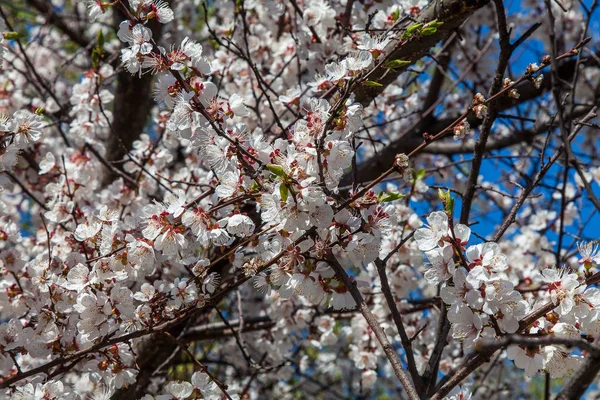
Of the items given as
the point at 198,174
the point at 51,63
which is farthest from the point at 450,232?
the point at 51,63

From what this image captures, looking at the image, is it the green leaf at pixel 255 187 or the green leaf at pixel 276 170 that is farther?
the green leaf at pixel 255 187

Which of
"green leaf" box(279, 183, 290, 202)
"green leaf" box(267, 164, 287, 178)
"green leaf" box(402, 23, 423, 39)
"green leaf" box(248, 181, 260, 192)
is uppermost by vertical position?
"green leaf" box(402, 23, 423, 39)

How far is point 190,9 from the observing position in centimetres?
606

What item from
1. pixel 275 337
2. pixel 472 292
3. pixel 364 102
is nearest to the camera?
pixel 472 292

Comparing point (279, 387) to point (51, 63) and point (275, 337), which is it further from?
point (51, 63)

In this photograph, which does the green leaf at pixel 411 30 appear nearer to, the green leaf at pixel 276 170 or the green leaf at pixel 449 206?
the green leaf at pixel 449 206

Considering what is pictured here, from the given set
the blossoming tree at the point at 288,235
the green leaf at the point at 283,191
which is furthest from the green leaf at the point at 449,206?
the green leaf at the point at 283,191

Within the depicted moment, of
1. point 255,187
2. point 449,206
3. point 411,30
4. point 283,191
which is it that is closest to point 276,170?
point 283,191

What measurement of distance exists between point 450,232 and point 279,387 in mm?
5088

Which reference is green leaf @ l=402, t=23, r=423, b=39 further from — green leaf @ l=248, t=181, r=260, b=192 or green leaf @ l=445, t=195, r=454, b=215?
green leaf @ l=248, t=181, r=260, b=192

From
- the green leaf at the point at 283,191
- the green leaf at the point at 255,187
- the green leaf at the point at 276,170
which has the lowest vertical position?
the green leaf at the point at 283,191

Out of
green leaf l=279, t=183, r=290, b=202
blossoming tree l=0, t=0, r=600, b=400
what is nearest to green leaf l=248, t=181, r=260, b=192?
blossoming tree l=0, t=0, r=600, b=400

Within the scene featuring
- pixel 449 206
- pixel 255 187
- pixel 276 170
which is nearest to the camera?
pixel 276 170

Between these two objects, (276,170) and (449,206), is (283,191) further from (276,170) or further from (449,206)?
(449,206)
